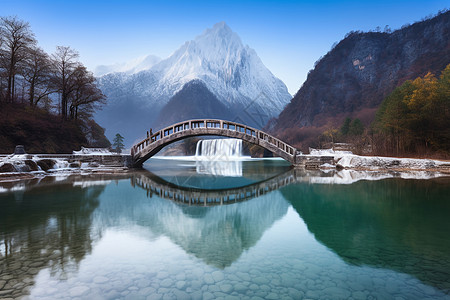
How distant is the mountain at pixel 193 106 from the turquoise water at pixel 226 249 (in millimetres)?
126934

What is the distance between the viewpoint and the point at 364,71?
88.4 metres

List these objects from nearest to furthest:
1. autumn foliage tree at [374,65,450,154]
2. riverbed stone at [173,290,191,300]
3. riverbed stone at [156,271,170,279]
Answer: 1. riverbed stone at [173,290,191,300]
2. riverbed stone at [156,271,170,279]
3. autumn foliage tree at [374,65,450,154]

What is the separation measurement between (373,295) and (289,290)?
992 millimetres

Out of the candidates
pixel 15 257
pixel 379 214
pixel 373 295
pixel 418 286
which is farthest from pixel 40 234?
pixel 379 214

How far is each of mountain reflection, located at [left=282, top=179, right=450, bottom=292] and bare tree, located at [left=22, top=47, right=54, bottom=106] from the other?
91.8ft

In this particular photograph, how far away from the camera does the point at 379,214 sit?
701 cm

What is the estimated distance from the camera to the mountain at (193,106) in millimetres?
136375

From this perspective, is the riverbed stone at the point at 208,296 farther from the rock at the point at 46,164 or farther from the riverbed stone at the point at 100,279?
the rock at the point at 46,164

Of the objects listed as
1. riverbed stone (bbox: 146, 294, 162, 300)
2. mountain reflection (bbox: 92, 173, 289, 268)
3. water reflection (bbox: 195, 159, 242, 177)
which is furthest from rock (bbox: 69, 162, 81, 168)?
riverbed stone (bbox: 146, 294, 162, 300)

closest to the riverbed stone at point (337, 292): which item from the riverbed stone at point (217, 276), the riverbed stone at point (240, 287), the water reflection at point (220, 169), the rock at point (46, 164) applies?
the riverbed stone at point (240, 287)

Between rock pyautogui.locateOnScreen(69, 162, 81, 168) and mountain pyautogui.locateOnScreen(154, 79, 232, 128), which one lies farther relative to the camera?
mountain pyautogui.locateOnScreen(154, 79, 232, 128)

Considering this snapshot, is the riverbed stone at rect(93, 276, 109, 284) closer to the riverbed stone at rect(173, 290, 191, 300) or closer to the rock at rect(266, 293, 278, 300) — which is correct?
the riverbed stone at rect(173, 290, 191, 300)

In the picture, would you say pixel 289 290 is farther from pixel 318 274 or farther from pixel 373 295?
pixel 373 295

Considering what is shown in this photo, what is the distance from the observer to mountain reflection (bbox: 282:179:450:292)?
13.2ft
